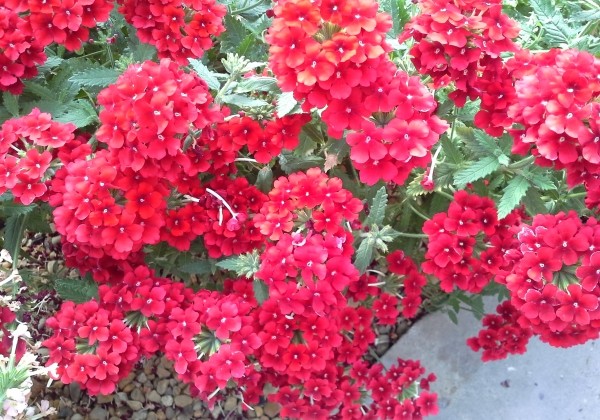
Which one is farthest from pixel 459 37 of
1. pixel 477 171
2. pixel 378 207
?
pixel 378 207

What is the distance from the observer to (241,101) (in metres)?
2.04

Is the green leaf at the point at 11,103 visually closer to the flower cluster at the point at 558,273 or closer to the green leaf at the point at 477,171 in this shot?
the green leaf at the point at 477,171

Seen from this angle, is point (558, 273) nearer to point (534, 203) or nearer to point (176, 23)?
point (534, 203)

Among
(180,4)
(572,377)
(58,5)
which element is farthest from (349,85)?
(572,377)

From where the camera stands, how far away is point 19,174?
185 centimetres

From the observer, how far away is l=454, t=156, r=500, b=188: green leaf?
1948mm

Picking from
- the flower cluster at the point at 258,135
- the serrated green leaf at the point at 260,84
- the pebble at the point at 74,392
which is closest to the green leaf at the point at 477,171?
the flower cluster at the point at 258,135

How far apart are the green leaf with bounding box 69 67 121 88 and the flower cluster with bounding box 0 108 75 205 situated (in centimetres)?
24

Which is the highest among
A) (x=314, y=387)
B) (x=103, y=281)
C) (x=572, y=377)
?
(x=103, y=281)

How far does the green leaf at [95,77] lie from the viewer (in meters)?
2.14

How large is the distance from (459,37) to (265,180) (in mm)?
844

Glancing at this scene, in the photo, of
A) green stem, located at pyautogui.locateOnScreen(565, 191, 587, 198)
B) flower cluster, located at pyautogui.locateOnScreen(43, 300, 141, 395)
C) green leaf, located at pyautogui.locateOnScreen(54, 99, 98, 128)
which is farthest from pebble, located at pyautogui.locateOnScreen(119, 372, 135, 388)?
green stem, located at pyautogui.locateOnScreen(565, 191, 587, 198)

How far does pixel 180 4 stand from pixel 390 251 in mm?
1222

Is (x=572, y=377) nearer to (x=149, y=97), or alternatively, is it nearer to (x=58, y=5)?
(x=149, y=97)
